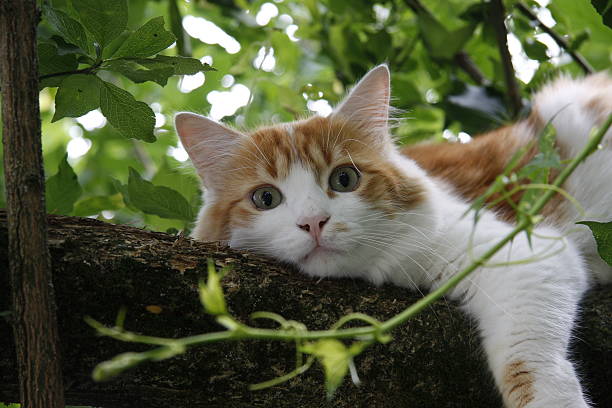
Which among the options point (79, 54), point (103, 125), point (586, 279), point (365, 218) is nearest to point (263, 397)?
point (365, 218)

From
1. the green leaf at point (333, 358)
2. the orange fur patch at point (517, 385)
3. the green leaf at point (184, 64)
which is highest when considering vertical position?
the green leaf at point (184, 64)

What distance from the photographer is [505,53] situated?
8.97ft

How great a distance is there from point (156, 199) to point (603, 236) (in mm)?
1329

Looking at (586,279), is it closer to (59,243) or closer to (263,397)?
(263,397)

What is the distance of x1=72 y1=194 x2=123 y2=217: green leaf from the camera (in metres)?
2.12

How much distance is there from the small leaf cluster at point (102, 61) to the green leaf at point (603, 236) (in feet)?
3.04

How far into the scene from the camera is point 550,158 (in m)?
1.00

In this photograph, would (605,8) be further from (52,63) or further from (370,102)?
(52,63)

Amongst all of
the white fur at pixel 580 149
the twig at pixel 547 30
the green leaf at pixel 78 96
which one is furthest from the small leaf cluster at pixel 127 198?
the twig at pixel 547 30

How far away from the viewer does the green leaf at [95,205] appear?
212 centimetres

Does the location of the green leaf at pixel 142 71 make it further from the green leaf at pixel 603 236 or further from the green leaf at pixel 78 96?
the green leaf at pixel 603 236

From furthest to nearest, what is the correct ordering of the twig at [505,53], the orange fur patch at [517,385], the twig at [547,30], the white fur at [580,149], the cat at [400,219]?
the twig at [547,30] → the twig at [505,53] → the white fur at [580,149] → the cat at [400,219] → the orange fur patch at [517,385]

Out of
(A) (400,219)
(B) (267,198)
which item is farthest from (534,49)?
(B) (267,198)

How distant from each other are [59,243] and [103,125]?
8.48 feet
